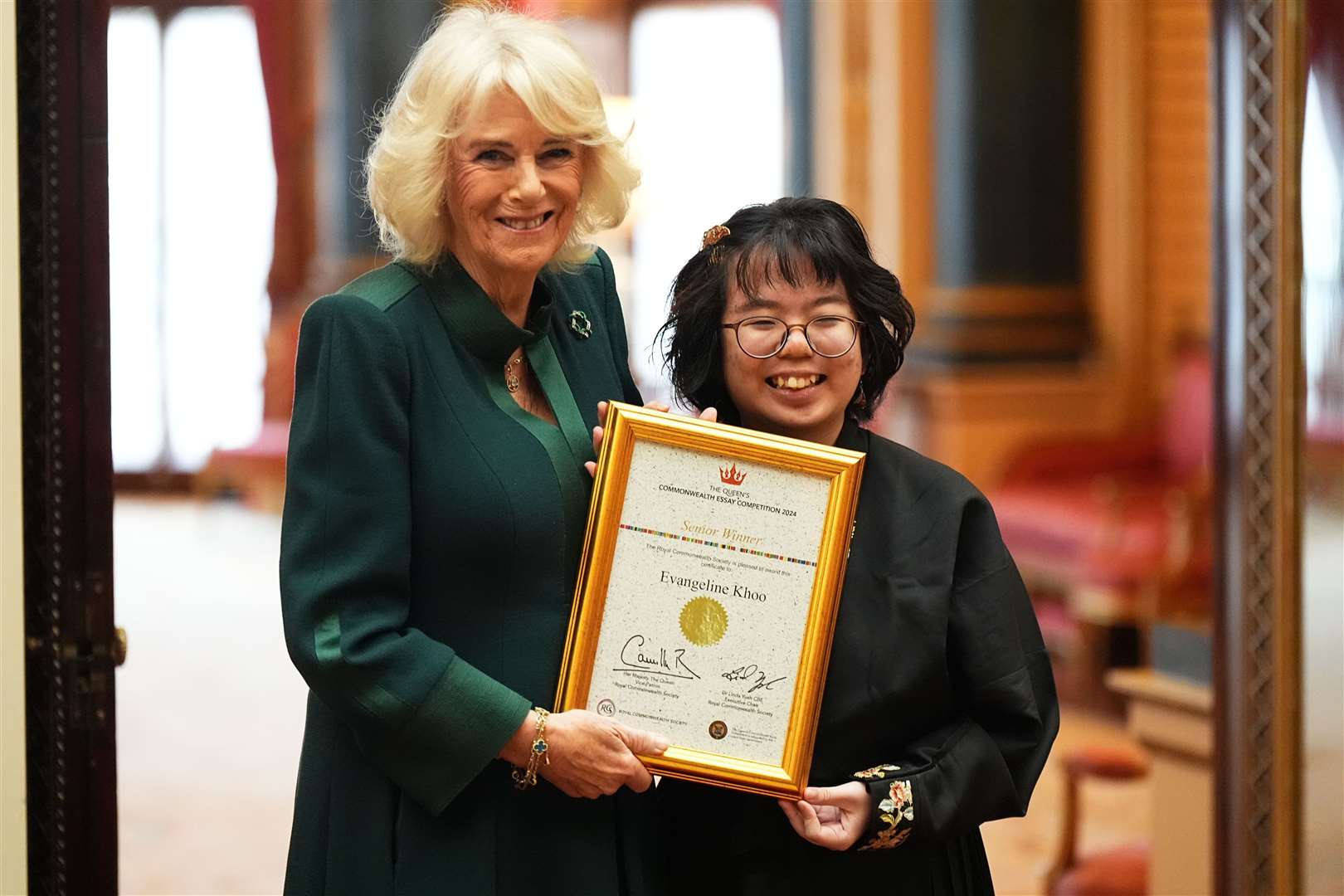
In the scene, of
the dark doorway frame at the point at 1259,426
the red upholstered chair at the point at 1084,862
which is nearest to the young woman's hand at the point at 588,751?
the dark doorway frame at the point at 1259,426

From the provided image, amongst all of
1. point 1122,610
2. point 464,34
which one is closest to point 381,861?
point 464,34

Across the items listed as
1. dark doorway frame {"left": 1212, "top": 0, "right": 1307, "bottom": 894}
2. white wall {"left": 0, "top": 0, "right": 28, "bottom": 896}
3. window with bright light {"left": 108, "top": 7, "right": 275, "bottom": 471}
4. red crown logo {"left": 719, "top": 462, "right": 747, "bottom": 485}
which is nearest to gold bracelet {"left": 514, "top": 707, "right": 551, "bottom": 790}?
red crown logo {"left": 719, "top": 462, "right": 747, "bottom": 485}

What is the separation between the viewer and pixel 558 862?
1.74m

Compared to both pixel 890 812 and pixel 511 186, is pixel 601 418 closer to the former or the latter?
pixel 511 186

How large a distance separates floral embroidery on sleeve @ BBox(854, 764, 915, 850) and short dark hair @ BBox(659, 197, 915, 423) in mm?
472

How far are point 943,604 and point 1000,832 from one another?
138 inches

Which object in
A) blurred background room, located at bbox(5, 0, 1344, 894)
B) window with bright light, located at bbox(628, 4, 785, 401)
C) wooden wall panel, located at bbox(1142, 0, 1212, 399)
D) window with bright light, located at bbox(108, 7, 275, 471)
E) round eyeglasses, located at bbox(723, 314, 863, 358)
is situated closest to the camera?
round eyeglasses, located at bbox(723, 314, 863, 358)

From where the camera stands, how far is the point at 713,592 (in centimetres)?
170

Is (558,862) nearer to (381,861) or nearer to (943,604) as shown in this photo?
(381,861)

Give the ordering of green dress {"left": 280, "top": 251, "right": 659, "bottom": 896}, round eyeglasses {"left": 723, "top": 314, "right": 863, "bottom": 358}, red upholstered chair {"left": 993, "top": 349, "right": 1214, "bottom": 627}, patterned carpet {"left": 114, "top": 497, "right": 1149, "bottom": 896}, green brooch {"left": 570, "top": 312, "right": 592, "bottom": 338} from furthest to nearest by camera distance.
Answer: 1. red upholstered chair {"left": 993, "top": 349, "right": 1214, "bottom": 627}
2. patterned carpet {"left": 114, "top": 497, "right": 1149, "bottom": 896}
3. green brooch {"left": 570, "top": 312, "right": 592, "bottom": 338}
4. round eyeglasses {"left": 723, "top": 314, "right": 863, "bottom": 358}
5. green dress {"left": 280, "top": 251, "right": 659, "bottom": 896}

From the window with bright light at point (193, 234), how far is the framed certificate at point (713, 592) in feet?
31.7

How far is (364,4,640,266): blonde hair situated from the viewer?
165cm

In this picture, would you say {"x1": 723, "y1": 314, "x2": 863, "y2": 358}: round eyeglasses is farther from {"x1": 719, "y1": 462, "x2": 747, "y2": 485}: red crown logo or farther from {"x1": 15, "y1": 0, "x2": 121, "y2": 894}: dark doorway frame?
{"x1": 15, "y1": 0, "x2": 121, "y2": 894}: dark doorway frame
